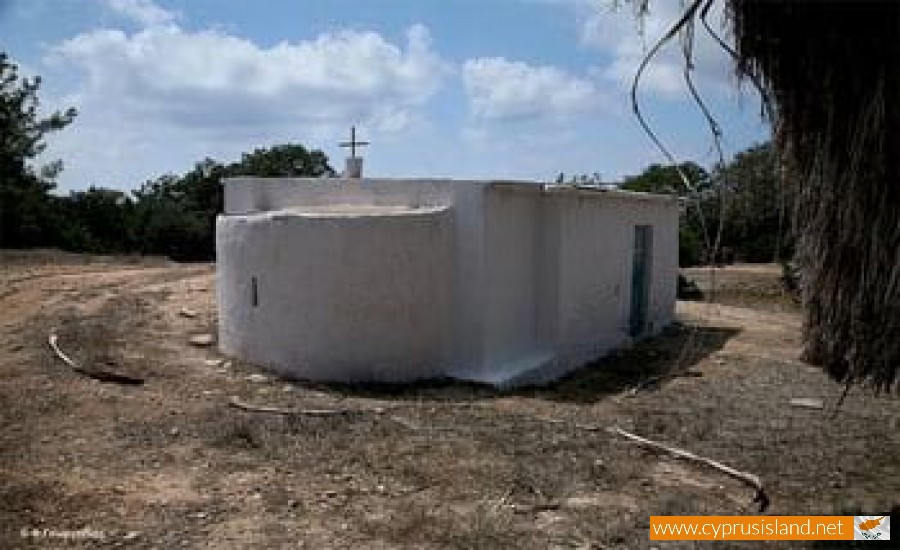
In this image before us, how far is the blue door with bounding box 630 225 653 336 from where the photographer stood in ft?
57.4

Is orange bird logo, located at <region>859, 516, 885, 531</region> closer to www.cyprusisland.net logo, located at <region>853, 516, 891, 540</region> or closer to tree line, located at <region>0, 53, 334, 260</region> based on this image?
www.cyprusisland.net logo, located at <region>853, 516, 891, 540</region>

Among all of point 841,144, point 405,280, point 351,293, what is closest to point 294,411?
point 351,293

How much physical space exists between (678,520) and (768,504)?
3.10 feet

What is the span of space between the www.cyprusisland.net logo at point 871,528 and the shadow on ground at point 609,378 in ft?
16.9

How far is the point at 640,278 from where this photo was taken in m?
17.9

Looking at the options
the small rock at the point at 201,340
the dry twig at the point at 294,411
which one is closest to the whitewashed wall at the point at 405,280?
the small rock at the point at 201,340

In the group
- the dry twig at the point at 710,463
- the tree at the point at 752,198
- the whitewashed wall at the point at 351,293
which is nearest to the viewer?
the tree at the point at 752,198

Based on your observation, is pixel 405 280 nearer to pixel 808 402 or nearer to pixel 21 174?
pixel 808 402

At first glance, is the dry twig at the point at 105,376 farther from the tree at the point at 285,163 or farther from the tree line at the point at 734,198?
A: the tree at the point at 285,163

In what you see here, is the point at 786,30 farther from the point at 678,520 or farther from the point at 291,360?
the point at 291,360

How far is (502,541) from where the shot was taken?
258 inches

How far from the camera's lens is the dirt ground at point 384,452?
6.82 m

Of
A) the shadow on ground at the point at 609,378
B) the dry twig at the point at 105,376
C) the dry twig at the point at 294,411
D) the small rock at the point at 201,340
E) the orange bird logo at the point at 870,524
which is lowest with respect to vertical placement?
the shadow on ground at the point at 609,378

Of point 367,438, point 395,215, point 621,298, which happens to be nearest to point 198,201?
point 621,298
